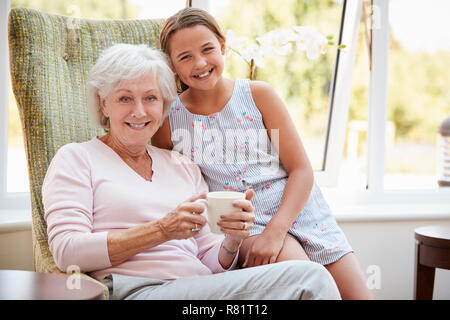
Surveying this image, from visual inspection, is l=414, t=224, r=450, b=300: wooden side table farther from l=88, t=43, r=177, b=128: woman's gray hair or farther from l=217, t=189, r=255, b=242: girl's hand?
l=88, t=43, r=177, b=128: woman's gray hair

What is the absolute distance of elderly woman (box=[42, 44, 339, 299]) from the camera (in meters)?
1.13

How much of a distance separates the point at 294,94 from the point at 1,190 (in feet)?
5.04

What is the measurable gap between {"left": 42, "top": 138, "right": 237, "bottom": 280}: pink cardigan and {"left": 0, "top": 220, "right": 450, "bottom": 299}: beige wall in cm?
106

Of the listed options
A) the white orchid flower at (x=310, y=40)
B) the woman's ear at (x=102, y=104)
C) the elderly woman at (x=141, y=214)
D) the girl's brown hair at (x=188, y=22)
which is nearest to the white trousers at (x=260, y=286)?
the elderly woman at (x=141, y=214)

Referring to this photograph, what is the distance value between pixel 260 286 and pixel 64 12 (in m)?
1.70

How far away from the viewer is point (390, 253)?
7.72 ft

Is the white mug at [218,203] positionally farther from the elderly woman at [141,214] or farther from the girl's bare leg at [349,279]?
the girl's bare leg at [349,279]

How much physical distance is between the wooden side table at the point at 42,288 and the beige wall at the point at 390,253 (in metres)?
1.51

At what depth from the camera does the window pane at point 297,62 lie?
2504 millimetres

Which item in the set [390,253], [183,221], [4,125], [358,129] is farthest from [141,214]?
[358,129]

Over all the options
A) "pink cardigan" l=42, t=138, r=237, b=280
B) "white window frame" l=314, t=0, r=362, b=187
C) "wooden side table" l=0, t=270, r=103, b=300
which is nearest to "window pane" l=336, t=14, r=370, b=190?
"white window frame" l=314, t=0, r=362, b=187

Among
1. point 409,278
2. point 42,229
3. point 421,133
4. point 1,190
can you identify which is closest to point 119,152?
point 42,229
